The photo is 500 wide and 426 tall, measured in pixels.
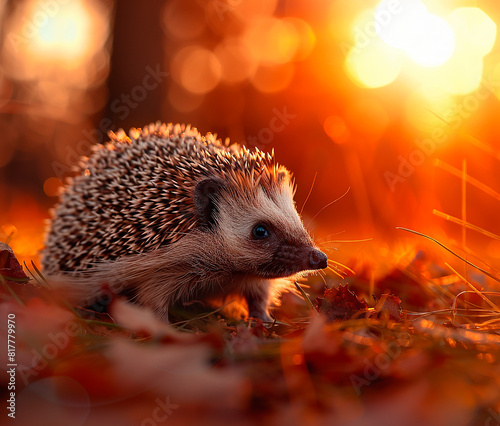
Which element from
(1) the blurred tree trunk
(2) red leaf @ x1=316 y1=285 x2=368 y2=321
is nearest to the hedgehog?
(2) red leaf @ x1=316 y1=285 x2=368 y2=321

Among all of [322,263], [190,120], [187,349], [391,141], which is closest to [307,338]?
[187,349]

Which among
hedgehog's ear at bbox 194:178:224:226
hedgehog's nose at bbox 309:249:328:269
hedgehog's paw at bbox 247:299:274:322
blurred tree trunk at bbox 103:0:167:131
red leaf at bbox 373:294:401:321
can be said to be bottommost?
hedgehog's paw at bbox 247:299:274:322

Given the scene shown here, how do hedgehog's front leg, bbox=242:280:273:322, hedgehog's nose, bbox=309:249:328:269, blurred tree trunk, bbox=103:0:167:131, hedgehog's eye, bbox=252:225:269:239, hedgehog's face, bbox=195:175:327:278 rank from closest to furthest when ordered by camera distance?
hedgehog's nose, bbox=309:249:328:269 → hedgehog's face, bbox=195:175:327:278 → hedgehog's eye, bbox=252:225:269:239 → hedgehog's front leg, bbox=242:280:273:322 → blurred tree trunk, bbox=103:0:167:131

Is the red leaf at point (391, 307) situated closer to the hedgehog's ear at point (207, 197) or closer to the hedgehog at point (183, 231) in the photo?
the hedgehog at point (183, 231)

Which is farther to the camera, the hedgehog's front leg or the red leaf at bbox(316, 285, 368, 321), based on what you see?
the hedgehog's front leg

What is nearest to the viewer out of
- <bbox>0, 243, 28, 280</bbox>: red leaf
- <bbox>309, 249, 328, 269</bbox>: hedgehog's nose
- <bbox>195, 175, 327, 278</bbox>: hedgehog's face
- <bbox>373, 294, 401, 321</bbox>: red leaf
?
<bbox>373, 294, 401, 321</bbox>: red leaf

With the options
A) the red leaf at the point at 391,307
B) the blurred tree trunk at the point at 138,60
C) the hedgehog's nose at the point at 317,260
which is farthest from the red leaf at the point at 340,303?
the blurred tree trunk at the point at 138,60

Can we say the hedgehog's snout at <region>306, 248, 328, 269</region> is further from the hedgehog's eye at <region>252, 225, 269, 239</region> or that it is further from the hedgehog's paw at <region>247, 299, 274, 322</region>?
the hedgehog's paw at <region>247, 299, 274, 322</region>

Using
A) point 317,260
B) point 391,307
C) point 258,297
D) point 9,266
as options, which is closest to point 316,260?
point 317,260

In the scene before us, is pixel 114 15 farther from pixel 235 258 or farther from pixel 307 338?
pixel 307 338
